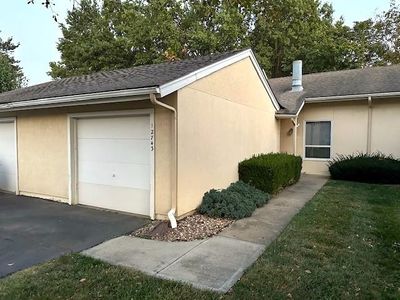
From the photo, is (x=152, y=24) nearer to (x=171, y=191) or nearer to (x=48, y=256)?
(x=171, y=191)

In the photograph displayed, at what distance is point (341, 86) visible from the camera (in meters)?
13.4

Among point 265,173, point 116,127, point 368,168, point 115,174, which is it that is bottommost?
point 368,168

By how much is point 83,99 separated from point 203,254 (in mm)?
4098

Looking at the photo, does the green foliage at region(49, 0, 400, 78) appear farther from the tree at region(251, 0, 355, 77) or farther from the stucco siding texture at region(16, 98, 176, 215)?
the stucco siding texture at region(16, 98, 176, 215)

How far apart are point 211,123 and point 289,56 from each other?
19444mm

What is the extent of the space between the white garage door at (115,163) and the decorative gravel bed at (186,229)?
0.91 m

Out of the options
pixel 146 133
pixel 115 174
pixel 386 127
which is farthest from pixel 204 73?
pixel 386 127

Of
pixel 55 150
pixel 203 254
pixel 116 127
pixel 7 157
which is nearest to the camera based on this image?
pixel 203 254

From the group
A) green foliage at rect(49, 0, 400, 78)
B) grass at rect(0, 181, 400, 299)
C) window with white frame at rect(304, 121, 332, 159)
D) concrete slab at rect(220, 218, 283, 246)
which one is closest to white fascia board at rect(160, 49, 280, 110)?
concrete slab at rect(220, 218, 283, 246)

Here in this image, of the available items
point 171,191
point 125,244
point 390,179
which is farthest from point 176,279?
point 390,179

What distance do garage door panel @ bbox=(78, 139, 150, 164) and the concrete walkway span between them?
2.01 metres

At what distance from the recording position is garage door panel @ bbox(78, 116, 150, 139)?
665 centimetres

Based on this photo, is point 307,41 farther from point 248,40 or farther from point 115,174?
point 115,174

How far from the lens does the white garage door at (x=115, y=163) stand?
6711mm
